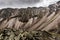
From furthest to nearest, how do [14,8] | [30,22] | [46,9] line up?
[14,8] → [46,9] → [30,22]

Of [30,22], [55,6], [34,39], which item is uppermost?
[55,6]

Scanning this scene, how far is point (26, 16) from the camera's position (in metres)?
23.9

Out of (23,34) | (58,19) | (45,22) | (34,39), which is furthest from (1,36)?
(58,19)

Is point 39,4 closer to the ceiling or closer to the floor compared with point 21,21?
closer to the ceiling

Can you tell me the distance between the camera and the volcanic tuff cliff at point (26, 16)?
22.8m

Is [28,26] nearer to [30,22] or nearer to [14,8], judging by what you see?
[30,22]

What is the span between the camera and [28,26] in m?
22.7

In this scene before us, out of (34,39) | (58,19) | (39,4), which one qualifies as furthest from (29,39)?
(39,4)

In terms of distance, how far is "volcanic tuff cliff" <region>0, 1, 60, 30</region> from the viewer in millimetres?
22781

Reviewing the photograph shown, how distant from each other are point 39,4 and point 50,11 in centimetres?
249

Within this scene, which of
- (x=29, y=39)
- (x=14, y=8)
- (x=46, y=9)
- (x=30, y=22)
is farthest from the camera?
(x=14, y=8)

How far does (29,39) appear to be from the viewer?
21.5 meters

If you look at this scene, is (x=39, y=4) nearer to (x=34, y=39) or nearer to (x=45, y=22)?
(x=45, y=22)

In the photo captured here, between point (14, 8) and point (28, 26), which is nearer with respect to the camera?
point (28, 26)
